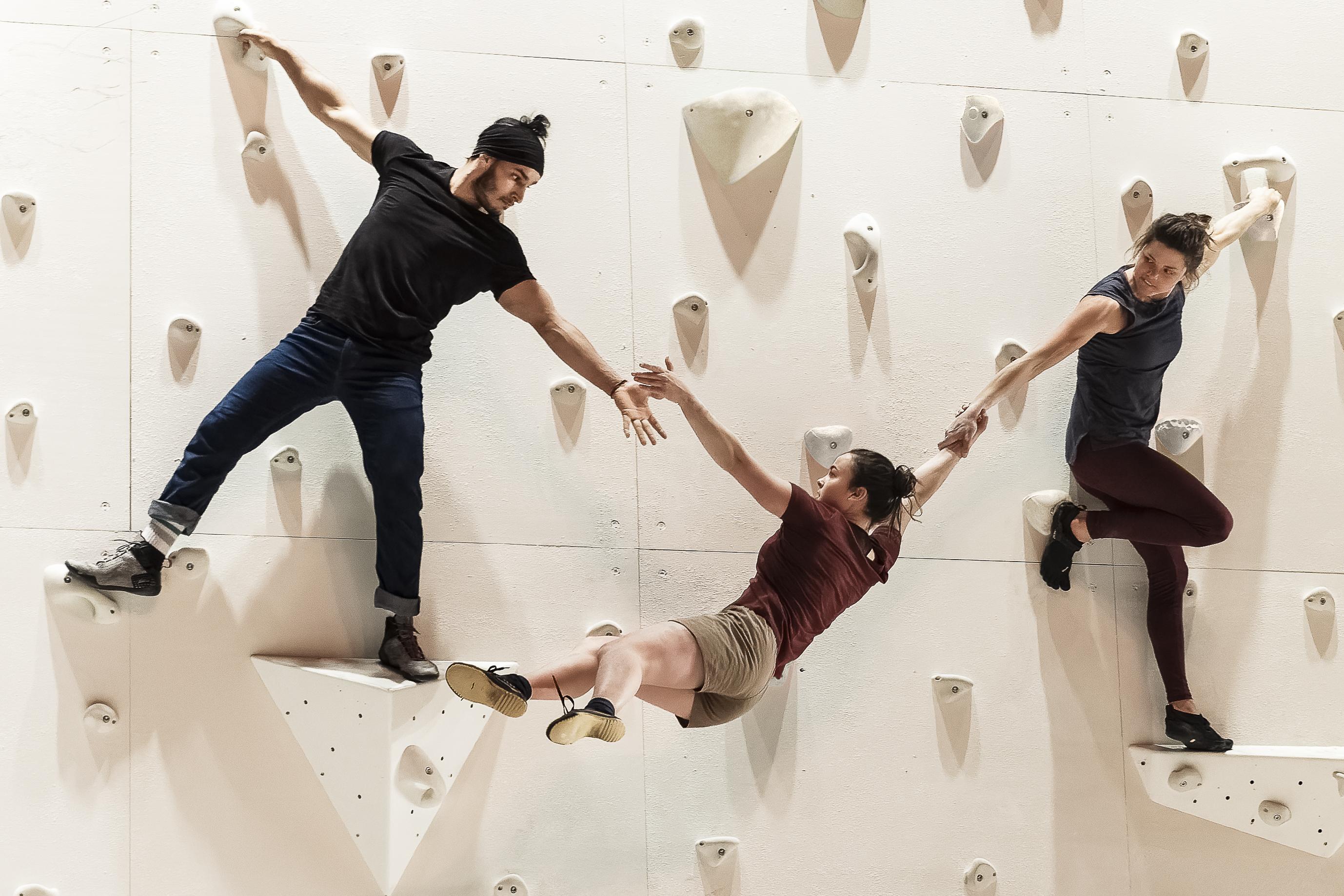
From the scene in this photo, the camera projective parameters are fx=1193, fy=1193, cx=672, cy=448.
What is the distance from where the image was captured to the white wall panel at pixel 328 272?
3596 mm

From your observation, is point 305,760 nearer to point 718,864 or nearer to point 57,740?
point 57,740

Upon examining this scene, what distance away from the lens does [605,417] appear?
381 centimetres

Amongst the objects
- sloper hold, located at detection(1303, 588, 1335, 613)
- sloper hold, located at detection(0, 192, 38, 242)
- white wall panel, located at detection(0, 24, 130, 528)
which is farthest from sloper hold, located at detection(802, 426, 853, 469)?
sloper hold, located at detection(0, 192, 38, 242)

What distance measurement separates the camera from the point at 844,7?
4.03 metres

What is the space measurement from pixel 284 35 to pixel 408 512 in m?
1.59

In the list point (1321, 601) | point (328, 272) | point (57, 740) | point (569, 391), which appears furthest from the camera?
point (1321, 601)

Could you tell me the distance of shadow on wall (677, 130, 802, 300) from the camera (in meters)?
3.91

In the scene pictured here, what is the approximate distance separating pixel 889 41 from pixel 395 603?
8.14ft

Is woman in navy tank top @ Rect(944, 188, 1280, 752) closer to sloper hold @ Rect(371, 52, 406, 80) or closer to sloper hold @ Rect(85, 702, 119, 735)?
sloper hold @ Rect(371, 52, 406, 80)

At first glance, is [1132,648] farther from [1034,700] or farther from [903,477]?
[903,477]

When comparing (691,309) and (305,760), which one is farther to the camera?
(691,309)

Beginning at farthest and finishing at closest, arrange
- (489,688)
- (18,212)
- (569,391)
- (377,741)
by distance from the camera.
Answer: (569,391) < (18,212) < (377,741) < (489,688)

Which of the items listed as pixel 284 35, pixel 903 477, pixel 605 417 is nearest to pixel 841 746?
pixel 903 477

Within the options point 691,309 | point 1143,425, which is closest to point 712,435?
point 691,309
